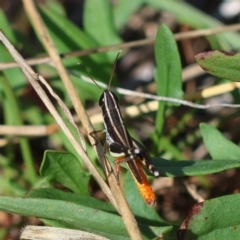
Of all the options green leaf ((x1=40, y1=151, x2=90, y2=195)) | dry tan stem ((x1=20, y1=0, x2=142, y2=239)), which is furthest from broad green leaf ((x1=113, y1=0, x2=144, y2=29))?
green leaf ((x1=40, y1=151, x2=90, y2=195))

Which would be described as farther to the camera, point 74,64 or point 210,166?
point 74,64

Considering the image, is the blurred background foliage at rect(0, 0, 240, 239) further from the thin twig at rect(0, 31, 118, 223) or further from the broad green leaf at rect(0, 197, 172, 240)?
the broad green leaf at rect(0, 197, 172, 240)

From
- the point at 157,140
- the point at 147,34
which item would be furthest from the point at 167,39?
the point at 147,34

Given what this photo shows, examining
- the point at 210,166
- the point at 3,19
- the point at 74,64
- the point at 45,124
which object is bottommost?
the point at 210,166

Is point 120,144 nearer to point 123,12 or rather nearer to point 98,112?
point 98,112

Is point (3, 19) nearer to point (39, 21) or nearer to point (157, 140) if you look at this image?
point (39, 21)
